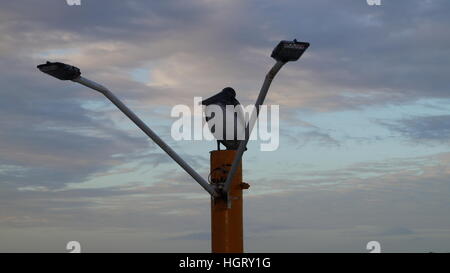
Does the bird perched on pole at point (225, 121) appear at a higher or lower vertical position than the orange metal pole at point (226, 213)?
higher

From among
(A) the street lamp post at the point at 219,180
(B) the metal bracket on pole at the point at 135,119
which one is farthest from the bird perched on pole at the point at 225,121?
(B) the metal bracket on pole at the point at 135,119

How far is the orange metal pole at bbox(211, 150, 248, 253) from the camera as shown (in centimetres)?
2058

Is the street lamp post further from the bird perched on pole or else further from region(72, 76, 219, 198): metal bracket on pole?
the bird perched on pole

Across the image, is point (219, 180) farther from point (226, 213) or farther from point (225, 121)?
Answer: point (225, 121)

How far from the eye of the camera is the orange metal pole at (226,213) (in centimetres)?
2058

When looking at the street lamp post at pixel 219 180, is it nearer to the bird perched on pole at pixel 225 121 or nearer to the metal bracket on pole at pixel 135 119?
the metal bracket on pole at pixel 135 119

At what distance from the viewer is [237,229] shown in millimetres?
20719

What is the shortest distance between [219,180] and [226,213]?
36.8 inches

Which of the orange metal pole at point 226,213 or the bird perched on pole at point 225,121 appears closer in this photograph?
the orange metal pole at point 226,213
